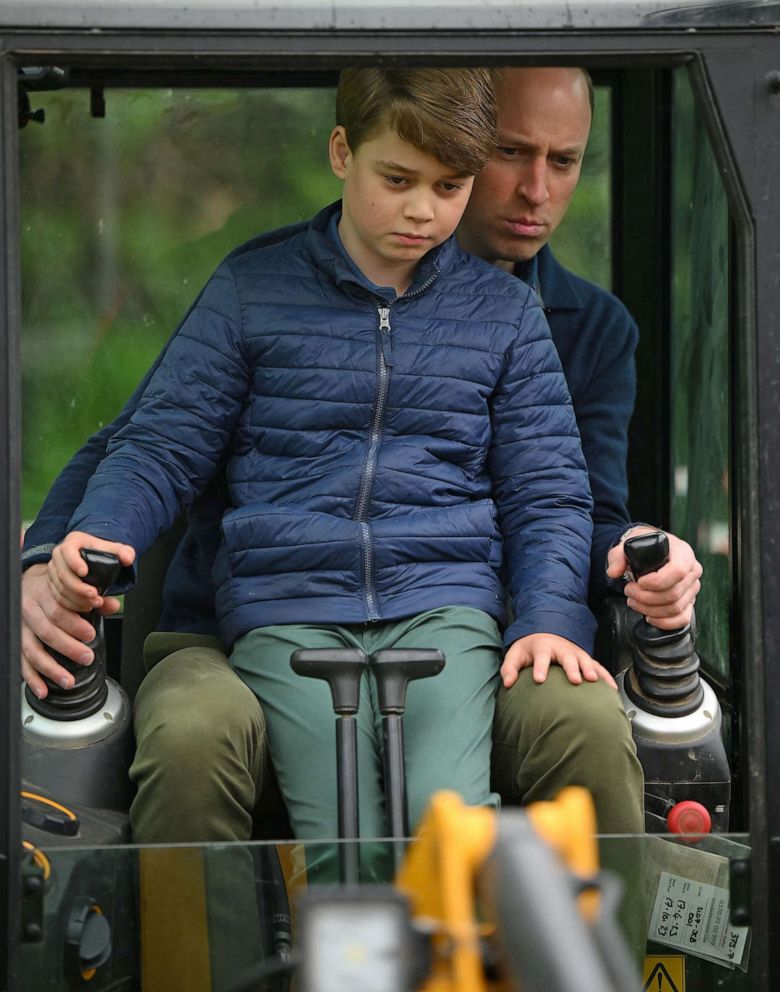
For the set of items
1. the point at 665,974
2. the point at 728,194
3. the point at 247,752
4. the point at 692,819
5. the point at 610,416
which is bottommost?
the point at 665,974

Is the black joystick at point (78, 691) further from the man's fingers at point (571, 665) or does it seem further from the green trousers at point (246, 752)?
the man's fingers at point (571, 665)

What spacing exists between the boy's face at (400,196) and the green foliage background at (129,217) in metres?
0.82

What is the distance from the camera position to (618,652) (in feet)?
7.93

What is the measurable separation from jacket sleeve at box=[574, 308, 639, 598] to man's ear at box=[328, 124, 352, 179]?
2.21 feet

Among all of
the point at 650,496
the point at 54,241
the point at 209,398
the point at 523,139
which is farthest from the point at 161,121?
the point at 650,496

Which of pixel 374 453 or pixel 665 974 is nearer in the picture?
pixel 665 974

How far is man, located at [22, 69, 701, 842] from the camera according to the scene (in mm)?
2080

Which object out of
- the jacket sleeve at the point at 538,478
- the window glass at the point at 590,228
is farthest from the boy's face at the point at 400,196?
the window glass at the point at 590,228

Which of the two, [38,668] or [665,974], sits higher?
[38,668]

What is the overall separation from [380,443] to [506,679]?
1.33ft

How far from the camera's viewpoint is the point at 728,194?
1.91 meters

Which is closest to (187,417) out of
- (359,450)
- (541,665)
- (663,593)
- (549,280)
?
(359,450)

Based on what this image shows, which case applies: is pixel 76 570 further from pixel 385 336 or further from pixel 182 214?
pixel 182 214

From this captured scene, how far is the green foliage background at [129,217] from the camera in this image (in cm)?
313
